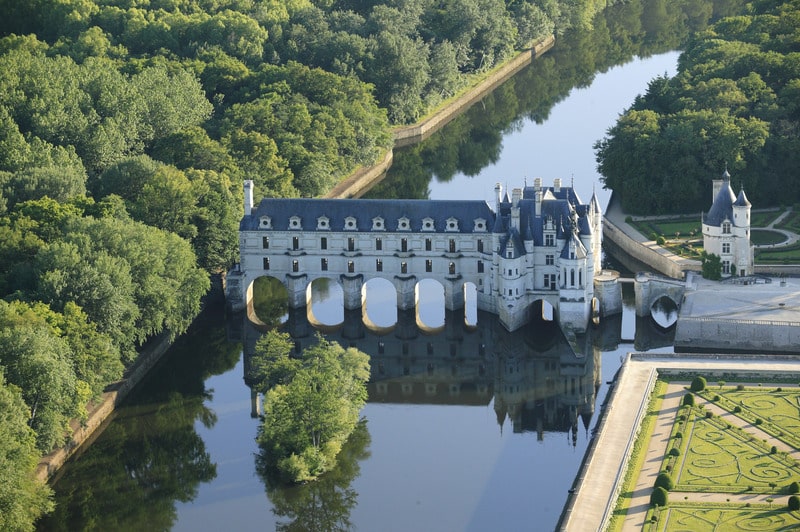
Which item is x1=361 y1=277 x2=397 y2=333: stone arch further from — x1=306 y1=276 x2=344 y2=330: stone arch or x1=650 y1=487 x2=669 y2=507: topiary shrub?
x1=650 y1=487 x2=669 y2=507: topiary shrub

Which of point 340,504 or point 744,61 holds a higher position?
point 744,61

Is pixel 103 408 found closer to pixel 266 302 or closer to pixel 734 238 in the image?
pixel 266 302

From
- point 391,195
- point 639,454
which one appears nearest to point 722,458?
point 639,454

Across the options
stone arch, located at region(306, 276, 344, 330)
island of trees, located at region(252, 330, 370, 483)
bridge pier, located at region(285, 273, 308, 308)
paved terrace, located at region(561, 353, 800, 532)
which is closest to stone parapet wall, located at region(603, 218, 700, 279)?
paved terrace, located at region(561, 353, 800, 532)

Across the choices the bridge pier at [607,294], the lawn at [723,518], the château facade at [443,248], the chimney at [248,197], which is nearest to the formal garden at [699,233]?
the bridge pier at [607,294]

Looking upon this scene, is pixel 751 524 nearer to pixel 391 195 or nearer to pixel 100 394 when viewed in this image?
pixel 100 394

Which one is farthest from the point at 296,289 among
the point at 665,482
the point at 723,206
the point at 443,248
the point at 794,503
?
the point at 794,503

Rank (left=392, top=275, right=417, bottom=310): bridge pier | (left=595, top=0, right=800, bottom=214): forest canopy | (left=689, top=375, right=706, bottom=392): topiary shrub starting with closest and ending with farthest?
(left=689, top=375, right=706, bottom=392): topiary shrub
(left=392, top=275, right=417, bottom=310): bridge pier
(left=595, top=0, right=800, bottom=214): forest canopy
